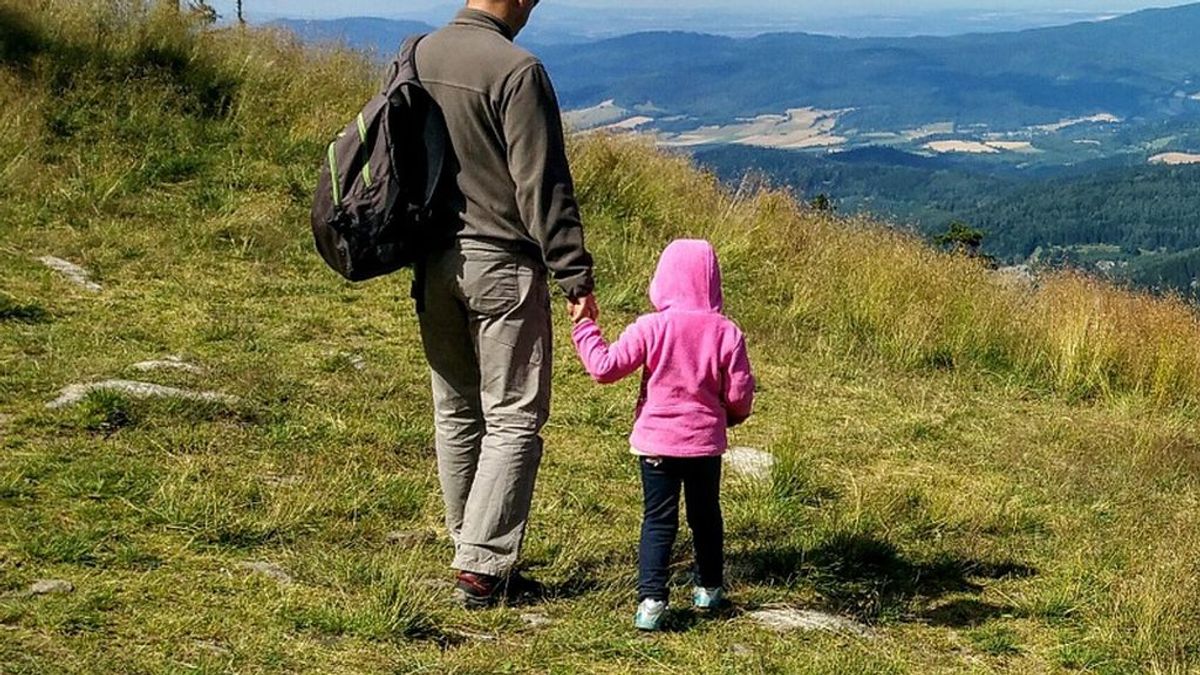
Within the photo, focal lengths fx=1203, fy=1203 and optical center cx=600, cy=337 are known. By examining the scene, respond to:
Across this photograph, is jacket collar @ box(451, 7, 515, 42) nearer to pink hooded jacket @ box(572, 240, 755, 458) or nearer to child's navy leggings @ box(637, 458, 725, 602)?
pink hooded jacket @ box(572, 240, 755, 458)

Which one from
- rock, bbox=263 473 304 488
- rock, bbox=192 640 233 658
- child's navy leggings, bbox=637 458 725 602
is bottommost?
rock, bbox=263 473 304 488

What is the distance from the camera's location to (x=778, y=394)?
6.87 metres

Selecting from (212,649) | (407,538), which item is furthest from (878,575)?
(212,649)

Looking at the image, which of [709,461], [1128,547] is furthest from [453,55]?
[1128,547]

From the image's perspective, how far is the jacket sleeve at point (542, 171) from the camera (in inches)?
120

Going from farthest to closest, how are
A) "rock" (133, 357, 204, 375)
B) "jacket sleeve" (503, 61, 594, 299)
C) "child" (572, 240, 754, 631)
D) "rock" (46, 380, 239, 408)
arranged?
"rock" (133, 357, 204, 375), "rock" (46, 380, 239, 408), "child" (572, 240, 754, 631), "jacket sleeve" (503, 61, 594, 299)

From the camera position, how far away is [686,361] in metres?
3.31

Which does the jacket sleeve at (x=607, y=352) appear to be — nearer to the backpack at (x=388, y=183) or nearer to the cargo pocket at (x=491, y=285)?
the cargo pocket at (x=491, y=285)

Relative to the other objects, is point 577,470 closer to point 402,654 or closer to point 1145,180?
point 402,654

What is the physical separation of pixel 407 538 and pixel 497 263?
48.7 inches

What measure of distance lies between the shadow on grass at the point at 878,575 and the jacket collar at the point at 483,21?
1.94 metres

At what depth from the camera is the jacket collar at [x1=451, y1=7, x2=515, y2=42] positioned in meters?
3.20

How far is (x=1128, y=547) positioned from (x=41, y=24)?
9196 millimetres

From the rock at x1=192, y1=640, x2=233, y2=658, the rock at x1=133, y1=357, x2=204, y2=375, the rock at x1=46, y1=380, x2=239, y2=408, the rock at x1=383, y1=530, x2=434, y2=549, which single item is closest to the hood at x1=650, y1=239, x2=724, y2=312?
the rock at x1=383, y1=530, x2=434, y2=549
